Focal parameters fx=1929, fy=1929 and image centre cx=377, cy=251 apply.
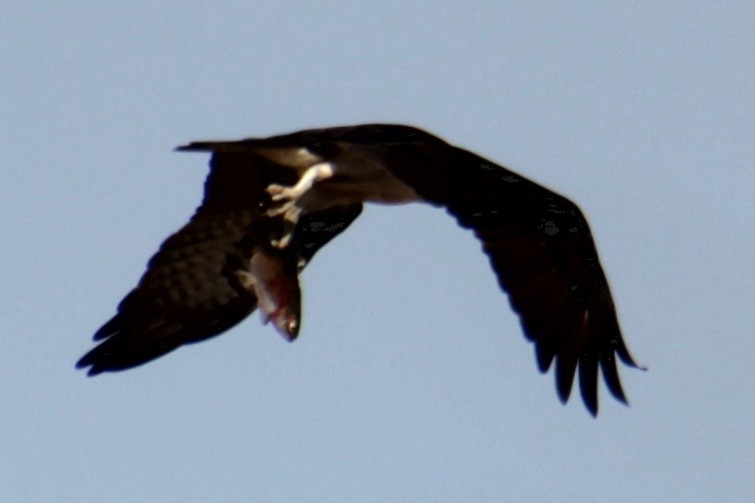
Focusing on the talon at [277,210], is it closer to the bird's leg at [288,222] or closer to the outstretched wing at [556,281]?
the bird's leg at [288,222]

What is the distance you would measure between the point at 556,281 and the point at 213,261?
1800 millimetres

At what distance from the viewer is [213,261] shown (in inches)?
386

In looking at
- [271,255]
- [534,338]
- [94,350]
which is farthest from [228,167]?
[534,338]

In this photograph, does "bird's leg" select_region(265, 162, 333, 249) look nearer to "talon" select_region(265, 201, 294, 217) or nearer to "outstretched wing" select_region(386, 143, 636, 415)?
"talon" select_region(265, 201, 294, 217)

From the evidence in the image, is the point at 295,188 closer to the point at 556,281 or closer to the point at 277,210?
the point at 277,210

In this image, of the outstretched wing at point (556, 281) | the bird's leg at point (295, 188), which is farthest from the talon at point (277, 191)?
the outstretched wing at point (556, 281)

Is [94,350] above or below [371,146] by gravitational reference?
below

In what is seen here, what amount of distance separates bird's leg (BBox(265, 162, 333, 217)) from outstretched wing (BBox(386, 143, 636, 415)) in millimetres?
775

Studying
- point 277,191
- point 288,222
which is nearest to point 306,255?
point 288,222

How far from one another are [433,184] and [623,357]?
1.72 metres

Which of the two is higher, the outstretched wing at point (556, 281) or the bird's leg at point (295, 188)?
the bird's leg at point (295, 188)

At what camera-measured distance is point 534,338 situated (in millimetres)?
9938

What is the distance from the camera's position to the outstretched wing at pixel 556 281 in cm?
970

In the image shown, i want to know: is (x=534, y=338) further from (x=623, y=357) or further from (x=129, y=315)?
(x=129, y=315)
